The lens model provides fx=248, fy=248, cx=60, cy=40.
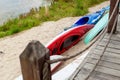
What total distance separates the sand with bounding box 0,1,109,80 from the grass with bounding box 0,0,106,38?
482mm

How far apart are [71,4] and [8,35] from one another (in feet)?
15.3

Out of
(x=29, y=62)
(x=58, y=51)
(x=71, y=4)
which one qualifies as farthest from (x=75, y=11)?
(x=29, y=62)

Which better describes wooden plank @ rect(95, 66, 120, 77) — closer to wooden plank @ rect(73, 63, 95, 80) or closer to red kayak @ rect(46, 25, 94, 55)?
wooden plank @ rect(73, 63, 95, 80)

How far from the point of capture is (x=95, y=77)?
321cm

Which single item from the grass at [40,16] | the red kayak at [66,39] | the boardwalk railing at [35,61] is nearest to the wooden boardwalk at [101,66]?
the boardwalk railing at [35,61]

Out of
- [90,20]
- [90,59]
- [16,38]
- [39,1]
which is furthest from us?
[39,1]

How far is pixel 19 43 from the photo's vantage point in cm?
819

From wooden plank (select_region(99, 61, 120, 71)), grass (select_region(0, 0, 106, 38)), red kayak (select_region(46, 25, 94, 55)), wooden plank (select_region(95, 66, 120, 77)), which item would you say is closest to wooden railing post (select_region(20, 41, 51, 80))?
wooden plank (select_region(95, 66, 120, 77))

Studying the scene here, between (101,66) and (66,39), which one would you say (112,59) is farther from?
(66,39)

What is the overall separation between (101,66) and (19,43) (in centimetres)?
513

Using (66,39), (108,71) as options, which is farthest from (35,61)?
(66,39)

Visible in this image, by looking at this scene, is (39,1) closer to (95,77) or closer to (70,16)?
(70,16)

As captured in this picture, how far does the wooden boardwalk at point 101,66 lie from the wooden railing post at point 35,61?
1528mm

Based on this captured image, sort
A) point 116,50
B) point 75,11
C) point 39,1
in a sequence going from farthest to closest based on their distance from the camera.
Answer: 1. point 39,1
2. point 75,11
3. point 116,50
